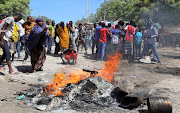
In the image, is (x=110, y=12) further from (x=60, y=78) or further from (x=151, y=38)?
(x=60, y=78)

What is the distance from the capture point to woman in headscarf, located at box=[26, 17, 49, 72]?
6.83 metres

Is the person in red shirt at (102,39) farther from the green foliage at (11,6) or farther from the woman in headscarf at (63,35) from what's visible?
the green foliage at (11,6)

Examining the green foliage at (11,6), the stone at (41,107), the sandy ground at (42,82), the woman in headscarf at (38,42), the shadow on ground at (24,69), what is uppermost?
the green foliage at (11,6)

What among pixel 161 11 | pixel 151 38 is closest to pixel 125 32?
Answer: pixel 151 38

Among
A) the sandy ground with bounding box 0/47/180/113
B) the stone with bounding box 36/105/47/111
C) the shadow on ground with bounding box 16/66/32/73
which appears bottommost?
the stone with bounding box 36/105/47/111

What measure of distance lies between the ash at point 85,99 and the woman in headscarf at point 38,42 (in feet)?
8.32

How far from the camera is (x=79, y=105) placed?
4109 mm

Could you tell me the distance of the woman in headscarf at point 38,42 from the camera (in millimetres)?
6832

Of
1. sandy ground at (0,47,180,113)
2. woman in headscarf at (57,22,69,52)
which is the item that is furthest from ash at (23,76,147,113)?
woman in headscarf at (57,22,69,52)

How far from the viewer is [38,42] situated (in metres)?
7.07

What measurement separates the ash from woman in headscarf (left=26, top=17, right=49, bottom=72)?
254 centimetres

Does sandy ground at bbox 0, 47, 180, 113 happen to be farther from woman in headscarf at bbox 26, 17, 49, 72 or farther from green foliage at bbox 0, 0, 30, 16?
green foliage at bbox 0, 0, 30, 16

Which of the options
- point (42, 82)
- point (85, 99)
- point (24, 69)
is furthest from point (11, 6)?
point (85, 99)

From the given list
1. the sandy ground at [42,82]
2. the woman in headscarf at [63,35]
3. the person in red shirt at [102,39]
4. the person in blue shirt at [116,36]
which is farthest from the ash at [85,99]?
the woman in headscarf at [63,35]
